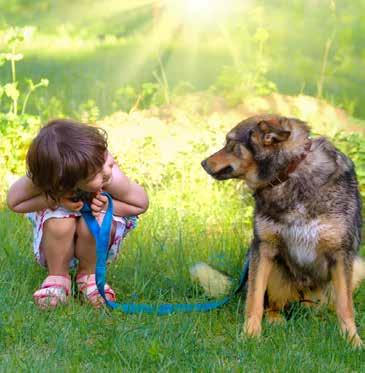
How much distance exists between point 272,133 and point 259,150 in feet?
0.37

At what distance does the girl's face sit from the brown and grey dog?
1.65 ft

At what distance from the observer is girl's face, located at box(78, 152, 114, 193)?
3971mm

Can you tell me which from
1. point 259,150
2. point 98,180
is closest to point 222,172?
point 259,150

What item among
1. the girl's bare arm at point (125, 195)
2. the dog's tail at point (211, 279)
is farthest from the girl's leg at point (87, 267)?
the dog's tail at point (211, 279)

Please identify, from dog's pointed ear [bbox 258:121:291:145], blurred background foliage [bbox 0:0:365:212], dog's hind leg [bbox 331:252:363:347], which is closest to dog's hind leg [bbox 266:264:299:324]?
dog's hind leg [bbox 331:252:363:347]

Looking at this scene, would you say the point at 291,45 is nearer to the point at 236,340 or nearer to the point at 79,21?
the point at 79,21

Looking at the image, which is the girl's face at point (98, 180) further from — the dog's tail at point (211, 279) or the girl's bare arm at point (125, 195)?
the dog's tail at point (211, 279)

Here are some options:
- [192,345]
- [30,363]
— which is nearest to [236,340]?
[192,345]

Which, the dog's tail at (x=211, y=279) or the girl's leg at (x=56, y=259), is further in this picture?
the dog's tail at (x=211, y=279)

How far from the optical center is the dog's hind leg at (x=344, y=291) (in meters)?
3.96

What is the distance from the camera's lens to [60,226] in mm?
4191

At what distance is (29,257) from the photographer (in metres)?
4.75

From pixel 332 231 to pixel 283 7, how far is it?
9.53 m

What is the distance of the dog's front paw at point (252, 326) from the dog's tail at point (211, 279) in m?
0.45
